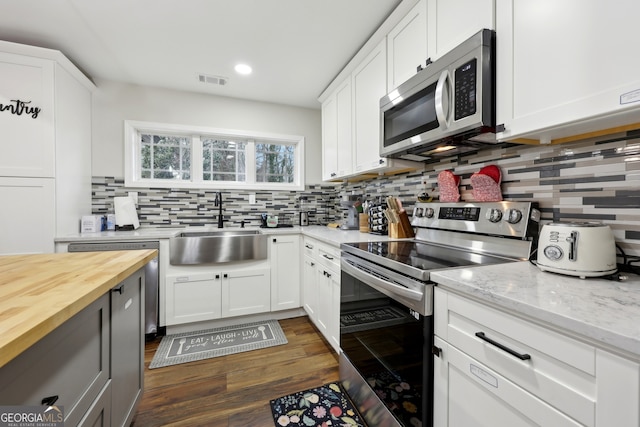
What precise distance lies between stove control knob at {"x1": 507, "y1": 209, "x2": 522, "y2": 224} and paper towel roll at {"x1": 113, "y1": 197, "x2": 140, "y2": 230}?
303cm

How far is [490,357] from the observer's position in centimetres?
79

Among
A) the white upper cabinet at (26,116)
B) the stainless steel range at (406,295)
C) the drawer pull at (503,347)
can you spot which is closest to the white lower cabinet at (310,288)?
the stainless steel range at (406,295)

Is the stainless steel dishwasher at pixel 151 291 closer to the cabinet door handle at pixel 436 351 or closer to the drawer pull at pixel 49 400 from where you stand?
the drawer pull at pixel 49 400

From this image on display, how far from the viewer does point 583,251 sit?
89 centimetres

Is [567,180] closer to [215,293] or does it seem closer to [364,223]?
[364,223]

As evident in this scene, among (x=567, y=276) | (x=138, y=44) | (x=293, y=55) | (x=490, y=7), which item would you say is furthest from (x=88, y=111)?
(x=567, y=276)

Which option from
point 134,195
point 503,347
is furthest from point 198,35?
point 503,347

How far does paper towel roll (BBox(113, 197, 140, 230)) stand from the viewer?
2.54 metres

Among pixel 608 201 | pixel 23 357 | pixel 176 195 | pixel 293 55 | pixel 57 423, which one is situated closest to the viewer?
pixel 23 357

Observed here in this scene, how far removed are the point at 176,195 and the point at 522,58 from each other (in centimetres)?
301

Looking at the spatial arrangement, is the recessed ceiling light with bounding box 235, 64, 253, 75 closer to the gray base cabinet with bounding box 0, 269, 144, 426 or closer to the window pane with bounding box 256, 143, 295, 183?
the window pane with bounding box 256, 143, 295, 183

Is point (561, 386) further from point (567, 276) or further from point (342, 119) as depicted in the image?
point (342, 119)

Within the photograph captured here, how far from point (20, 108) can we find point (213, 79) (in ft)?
4.81

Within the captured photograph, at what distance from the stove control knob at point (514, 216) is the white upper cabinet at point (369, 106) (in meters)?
0.86
